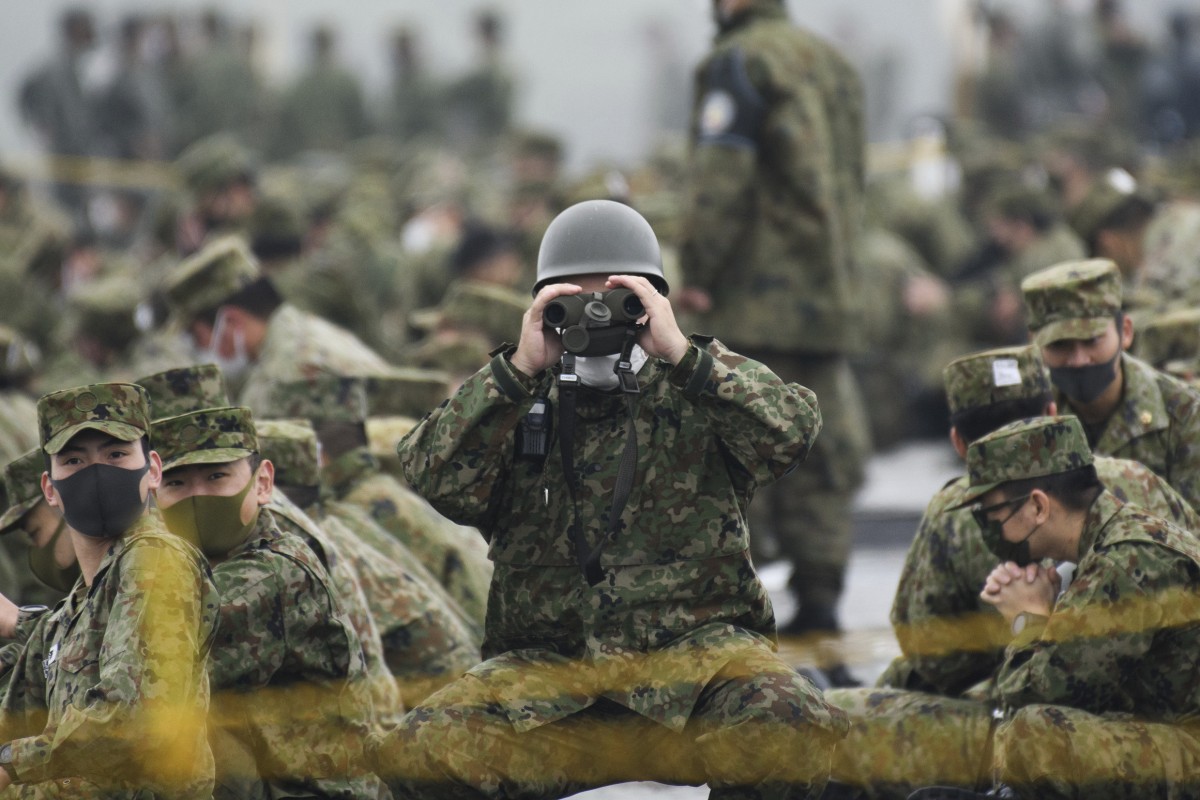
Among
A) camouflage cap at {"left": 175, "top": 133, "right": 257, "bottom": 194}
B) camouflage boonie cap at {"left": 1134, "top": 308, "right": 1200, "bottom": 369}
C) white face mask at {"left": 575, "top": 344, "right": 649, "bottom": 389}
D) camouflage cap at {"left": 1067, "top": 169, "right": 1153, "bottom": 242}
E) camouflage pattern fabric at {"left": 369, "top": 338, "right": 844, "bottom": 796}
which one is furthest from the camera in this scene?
camouflage cap at {"left": 175, "top": 133, "right": 257, "bottom": 194}

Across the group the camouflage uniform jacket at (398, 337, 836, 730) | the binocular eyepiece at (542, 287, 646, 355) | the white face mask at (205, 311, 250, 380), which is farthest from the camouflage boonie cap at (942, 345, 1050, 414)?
the white face mask at (205, 311, 250, 380)

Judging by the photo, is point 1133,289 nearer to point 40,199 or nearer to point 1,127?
point 40,199

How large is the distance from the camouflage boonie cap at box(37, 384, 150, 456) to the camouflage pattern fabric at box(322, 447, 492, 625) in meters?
2.02

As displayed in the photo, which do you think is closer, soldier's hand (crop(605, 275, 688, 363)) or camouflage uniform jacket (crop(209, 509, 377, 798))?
soldier's hand (crop(605, 275, 688, 363))

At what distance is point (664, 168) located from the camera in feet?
49.0

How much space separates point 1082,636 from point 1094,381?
1.15 meters

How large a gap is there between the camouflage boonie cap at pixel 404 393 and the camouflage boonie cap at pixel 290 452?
5.46 feet

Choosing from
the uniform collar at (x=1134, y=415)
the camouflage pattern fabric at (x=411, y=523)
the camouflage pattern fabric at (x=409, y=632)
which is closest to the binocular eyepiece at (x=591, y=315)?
the camouflage pattern fabric at (x=409, y=632)

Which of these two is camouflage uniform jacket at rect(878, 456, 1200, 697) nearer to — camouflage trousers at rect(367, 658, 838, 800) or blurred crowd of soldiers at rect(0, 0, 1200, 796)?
camouflage trousers at rect(367, 658, 838, 800)

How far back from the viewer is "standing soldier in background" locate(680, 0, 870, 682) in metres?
7.19

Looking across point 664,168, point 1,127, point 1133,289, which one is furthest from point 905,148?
point 1133,289

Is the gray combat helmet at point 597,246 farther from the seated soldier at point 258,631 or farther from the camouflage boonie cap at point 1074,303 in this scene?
the camouflage boonie cap at point 1074,303

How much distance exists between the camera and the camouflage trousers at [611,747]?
4227 mm

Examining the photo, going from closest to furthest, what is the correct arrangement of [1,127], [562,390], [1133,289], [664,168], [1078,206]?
[562,390] → [1133,289] → [1078,206] → [664,168] → [1,127]
